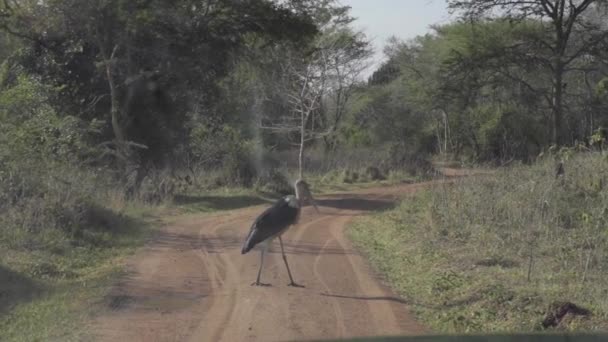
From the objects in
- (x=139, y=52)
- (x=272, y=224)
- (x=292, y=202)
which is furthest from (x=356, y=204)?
(x=272, y=224)

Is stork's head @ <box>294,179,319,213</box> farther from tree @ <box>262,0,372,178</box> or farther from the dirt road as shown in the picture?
tree @ <box>262,0,372,178</box>

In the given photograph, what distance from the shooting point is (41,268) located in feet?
37.1

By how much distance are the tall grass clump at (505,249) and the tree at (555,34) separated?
29.0ft

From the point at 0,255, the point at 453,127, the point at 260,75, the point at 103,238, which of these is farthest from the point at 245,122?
the point at 0,255

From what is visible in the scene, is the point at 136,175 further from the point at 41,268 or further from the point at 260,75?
the point at 41,268

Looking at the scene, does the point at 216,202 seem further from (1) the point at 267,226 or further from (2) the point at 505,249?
(1) the point at 267,226

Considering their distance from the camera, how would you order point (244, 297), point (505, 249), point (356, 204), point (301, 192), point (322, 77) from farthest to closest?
point (322, 77) < point (356, 204) < point (505, 249) < point (301, 192) < point (244, 297)

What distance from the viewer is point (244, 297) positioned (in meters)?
9.71

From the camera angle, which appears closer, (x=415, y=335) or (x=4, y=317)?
(x=415, y=335)

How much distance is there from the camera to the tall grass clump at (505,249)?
897 cm

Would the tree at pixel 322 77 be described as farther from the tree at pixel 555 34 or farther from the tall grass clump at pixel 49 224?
the tall grass clump at pixel 49 224

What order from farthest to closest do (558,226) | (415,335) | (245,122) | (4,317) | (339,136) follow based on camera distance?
(339,136) < (245,122) < (558,226) < (4,317) < (415,335)

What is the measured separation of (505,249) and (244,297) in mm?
4329

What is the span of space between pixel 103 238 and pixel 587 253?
8521 mm
